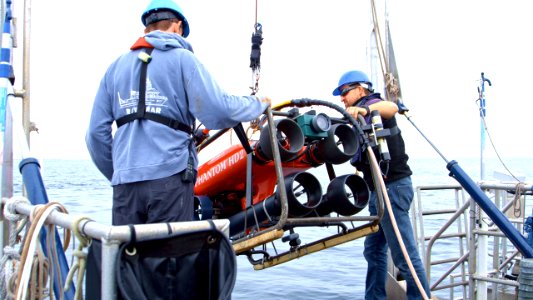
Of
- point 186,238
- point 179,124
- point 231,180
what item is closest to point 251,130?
point 231,180

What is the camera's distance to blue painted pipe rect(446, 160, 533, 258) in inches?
138

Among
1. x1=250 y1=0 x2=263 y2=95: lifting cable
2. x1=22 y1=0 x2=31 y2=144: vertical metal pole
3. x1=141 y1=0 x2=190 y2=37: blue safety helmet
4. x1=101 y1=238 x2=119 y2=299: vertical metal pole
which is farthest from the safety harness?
x1=250 y1=0 x2=263 y2=95: lifting cable

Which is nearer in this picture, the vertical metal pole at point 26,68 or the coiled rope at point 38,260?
the coiled rope at point 38,260

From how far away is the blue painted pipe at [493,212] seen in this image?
3496 millimetres

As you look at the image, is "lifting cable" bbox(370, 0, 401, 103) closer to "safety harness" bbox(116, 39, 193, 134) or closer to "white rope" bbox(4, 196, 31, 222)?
"safety harness" bbox(116, 39, 193, 134)

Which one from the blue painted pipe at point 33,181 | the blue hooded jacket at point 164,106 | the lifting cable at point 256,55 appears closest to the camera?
the blue hooded jacket at point 164,106

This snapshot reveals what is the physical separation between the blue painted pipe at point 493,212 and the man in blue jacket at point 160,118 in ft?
5.53

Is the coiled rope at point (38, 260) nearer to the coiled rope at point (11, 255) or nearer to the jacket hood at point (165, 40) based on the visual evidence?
the coiled rope at point (11, 255)

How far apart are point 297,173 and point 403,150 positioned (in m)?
1.30

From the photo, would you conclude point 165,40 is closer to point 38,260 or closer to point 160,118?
point 160,118

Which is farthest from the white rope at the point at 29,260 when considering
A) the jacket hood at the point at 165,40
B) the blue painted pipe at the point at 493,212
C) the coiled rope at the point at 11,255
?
the blue painted pipe at the point at 493,212

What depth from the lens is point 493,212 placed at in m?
3.62

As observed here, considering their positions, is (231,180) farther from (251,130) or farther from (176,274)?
(176,274)

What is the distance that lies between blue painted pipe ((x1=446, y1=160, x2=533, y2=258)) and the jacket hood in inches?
77.8
